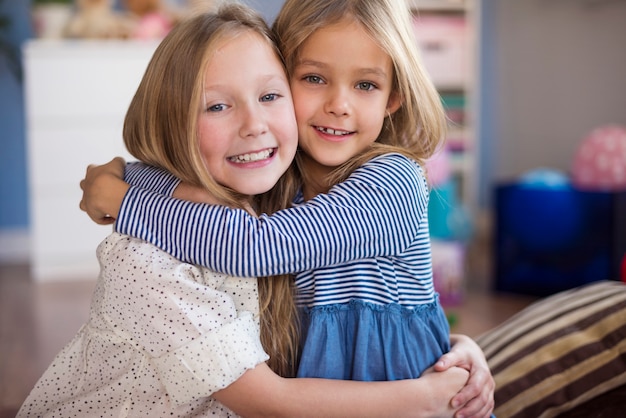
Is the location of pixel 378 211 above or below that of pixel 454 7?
below

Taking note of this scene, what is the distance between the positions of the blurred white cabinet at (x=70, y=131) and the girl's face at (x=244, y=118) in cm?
288

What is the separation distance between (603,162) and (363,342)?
2.30m

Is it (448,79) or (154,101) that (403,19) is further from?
(448,79)

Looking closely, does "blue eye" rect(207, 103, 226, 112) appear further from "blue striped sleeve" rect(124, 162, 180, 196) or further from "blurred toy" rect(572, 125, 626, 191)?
"blurred toy" rect(572, 125, 626, 191)

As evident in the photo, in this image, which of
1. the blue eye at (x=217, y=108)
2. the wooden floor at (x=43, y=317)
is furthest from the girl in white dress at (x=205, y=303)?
the wooden floor at (x=43, y=317)

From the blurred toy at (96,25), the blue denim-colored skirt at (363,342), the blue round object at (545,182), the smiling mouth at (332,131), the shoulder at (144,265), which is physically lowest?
the blue denim-colored skirt at (363,342)

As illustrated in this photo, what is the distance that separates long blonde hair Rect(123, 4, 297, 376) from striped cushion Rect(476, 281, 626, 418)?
0.46m

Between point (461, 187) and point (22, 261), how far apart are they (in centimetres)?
252

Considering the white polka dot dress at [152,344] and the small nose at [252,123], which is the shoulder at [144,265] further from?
the small nose at [252,123]

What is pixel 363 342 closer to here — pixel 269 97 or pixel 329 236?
pixel 329 236

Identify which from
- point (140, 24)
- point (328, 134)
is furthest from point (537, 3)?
point (328, 134)

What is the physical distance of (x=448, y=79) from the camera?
4.62 m

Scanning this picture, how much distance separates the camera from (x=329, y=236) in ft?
3.47

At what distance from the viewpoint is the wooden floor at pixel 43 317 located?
8.00 feet
